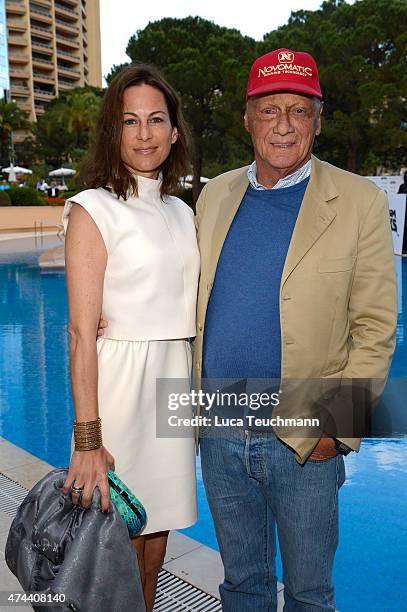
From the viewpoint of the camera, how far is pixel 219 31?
31000 mm

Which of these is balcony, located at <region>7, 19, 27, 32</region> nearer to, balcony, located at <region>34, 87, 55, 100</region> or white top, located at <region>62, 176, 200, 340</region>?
balcony, located at <region>34, 87, 55, 100</region>

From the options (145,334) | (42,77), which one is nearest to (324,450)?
(145,334)

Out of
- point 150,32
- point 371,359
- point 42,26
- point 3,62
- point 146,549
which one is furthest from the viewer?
point 42,26

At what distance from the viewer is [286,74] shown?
1.93m

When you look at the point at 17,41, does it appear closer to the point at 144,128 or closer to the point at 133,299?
the point at 144,128

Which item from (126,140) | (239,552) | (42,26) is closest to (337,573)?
(239,552)

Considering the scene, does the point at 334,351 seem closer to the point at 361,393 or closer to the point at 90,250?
the point at 361,393

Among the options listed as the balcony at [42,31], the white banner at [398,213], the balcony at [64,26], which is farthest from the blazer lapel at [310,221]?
the balcony at [64,26]

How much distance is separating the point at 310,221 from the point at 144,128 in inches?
25.2

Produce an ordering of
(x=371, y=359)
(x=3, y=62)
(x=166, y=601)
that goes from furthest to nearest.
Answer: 1. (x=3, y=62)
2. (x=166, y=601)
3. (x=371, y=359)

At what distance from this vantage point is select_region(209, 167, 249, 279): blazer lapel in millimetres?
2039

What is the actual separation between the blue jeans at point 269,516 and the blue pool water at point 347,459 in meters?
1.17

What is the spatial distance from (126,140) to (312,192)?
2.12 ft

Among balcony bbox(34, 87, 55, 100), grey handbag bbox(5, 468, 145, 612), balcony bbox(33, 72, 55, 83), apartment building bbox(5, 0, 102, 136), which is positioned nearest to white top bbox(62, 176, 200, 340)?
grey handbag bbox(5, 468, 145, 612)
